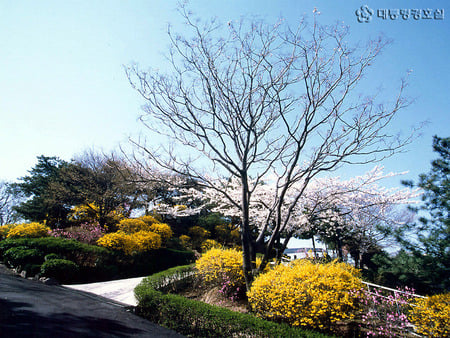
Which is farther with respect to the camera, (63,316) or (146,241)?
(146,241)

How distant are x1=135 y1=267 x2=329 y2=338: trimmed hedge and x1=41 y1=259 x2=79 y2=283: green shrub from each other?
3945 millimetres

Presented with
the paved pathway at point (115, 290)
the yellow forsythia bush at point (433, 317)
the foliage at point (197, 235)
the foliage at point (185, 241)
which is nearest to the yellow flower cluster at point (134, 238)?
the foliage at point (185, 241)

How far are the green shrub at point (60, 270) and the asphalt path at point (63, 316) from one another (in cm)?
144

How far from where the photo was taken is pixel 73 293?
6.66 meters

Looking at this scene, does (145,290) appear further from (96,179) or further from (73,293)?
(96,179)

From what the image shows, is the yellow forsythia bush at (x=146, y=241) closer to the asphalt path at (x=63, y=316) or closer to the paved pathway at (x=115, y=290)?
the paved pathway at (x=115, y=290)

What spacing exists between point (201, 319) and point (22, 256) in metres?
7.77

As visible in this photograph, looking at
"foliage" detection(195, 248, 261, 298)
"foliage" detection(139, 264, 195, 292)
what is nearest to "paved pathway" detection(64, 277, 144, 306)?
"foliage" detection(139, 264, 195, 292)

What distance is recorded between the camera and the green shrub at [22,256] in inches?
329

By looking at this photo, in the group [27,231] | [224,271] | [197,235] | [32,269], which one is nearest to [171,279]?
[224,271]

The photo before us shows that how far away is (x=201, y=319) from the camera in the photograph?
15.3 feet

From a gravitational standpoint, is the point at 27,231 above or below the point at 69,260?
above

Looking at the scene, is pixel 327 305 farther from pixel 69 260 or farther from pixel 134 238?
pixel 134 238

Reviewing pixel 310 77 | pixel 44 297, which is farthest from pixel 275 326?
pixel 310 77
